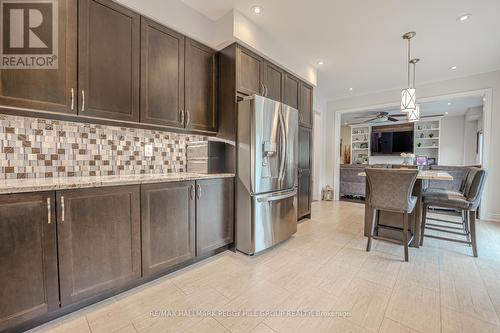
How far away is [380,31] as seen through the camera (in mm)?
2754

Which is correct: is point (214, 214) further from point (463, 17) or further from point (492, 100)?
point (492, 100)

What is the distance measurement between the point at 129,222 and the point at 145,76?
136 cm

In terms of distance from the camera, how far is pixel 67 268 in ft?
4.60

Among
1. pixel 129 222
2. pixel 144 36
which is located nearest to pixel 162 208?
pixel 129 222

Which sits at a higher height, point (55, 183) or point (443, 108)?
point (443, 108)

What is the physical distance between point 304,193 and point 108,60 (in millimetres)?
3161

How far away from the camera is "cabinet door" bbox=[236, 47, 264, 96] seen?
2.51m

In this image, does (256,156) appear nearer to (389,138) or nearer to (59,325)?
(59,325)

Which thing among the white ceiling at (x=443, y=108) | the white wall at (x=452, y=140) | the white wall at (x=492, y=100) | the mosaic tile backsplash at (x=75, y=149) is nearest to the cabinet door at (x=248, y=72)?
the mosaic tile backsplash at (x=75, y=149)

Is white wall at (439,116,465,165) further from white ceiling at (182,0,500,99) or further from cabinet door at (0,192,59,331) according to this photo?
cabinet door at (0,192,59,331)

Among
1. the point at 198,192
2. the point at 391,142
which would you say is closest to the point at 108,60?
the point at 198,192

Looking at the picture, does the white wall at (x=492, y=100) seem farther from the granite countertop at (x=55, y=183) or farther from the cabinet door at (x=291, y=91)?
the granite countertop at (x=55, y=183)

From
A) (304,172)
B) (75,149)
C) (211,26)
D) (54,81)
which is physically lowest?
(304,172)

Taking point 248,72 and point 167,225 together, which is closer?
point 167,225
